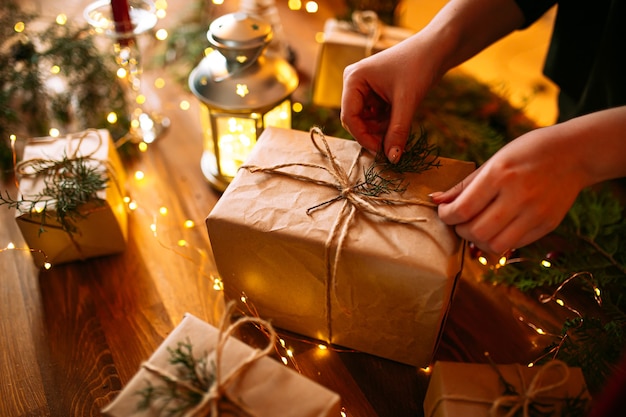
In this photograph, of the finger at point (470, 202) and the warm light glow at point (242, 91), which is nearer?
the finger at point (470, 202)

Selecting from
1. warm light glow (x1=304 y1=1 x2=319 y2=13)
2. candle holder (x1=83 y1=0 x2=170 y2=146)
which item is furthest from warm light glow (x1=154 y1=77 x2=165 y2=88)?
warm light glow (x1=304 y1=1 x2=319 y2=13)

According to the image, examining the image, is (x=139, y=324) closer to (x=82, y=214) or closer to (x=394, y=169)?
(x=82, y=214)

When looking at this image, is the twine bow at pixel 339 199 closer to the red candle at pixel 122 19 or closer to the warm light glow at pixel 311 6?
the red candle at pixel 122 19

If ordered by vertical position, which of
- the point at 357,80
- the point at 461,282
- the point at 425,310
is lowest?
the point at 461,282

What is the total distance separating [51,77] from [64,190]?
1.92 feet

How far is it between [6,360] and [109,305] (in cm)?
18

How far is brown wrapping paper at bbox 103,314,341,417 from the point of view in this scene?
595 millimetres

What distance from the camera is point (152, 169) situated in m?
1.18

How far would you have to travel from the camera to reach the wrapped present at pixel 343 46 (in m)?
1.27

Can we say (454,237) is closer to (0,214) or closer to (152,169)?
(152,169)

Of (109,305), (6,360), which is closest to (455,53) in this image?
(109,305)

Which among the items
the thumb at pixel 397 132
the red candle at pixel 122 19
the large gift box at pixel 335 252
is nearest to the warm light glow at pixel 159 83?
the red candle at pixel 122 19

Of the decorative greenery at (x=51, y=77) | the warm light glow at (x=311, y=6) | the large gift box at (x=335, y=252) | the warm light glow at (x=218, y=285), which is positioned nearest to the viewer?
the large gift box at (x=335, y=252)

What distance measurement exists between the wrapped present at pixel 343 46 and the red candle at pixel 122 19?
1.52 ft
